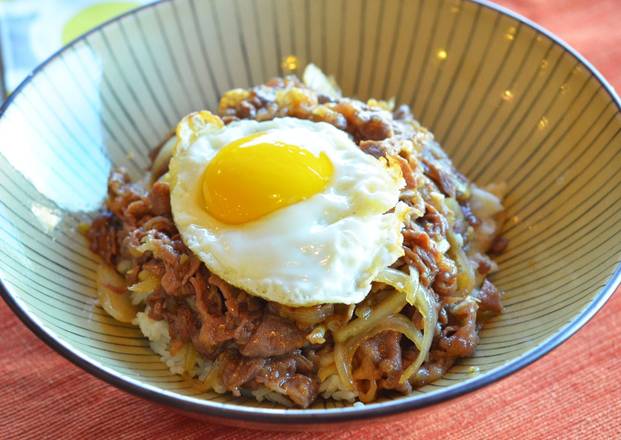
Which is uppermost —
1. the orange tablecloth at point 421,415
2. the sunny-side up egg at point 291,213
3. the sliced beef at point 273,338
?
the sunny-side up egg at point 291,213

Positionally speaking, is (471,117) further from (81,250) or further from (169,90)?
(81,250)

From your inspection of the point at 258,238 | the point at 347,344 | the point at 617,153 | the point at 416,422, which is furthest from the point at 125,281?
the point at 617,153

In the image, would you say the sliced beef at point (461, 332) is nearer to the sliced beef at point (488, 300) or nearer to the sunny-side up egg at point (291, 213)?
the sliced beef at point (488, 300)

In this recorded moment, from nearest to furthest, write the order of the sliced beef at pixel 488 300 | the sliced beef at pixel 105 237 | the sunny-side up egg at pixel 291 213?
the sunny-side up egg at pixel 291 213
the sliced beef at pixel 488 300
the sliced beef at pixel 105 237

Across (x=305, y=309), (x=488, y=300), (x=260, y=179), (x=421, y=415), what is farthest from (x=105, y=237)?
(x=488, y=300)

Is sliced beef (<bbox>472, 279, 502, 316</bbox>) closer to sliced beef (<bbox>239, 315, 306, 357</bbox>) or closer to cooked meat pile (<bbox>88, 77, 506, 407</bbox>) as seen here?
cooked meat pile (<bbox>88, 77, 506, 407</bbox>)

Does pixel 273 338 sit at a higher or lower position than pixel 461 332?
higher

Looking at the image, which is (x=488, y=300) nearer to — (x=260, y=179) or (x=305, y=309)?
(x=305, y=309)

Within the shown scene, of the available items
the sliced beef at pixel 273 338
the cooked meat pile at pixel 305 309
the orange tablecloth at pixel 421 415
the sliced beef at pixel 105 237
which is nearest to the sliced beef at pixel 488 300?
the cooked meat pile at pixel 305 309
